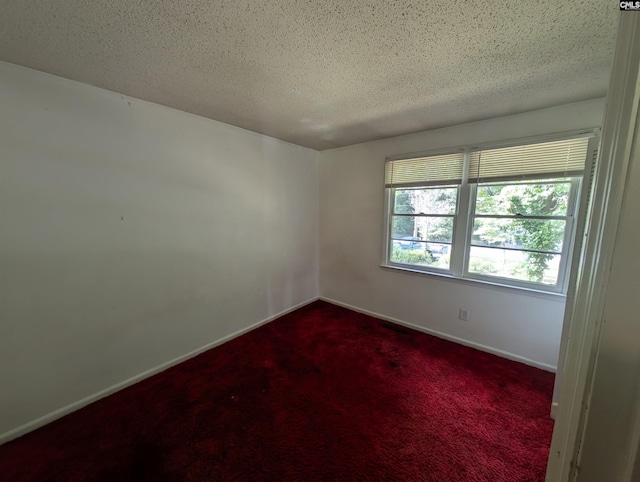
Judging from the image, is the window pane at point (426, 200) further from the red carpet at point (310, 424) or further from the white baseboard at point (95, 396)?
the white baseboard at point (95, 396)

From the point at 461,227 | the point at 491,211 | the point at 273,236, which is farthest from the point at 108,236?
the point at 491,211

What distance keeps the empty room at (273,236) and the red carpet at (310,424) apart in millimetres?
16

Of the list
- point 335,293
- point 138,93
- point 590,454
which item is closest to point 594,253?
point 590,454

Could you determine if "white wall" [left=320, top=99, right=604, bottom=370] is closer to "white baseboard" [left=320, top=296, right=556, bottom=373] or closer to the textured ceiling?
"white baseboard" [left=320, top=296, right=556, bottom=373]

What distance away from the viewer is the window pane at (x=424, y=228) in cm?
270

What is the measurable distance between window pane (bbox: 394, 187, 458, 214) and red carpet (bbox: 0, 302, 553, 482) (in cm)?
152

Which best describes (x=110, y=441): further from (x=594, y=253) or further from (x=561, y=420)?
(x=594, y=253)

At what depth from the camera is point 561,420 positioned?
0.45 meters

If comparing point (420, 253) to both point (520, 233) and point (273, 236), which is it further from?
point (273, 236)

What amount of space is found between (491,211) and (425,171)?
0.78 meters

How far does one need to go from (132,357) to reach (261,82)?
2.39m

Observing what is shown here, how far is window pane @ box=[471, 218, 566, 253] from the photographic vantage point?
2127 millimetres

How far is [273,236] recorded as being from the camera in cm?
308

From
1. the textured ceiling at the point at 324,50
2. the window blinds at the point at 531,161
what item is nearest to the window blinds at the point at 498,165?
the window blinds at the point at 531,161
